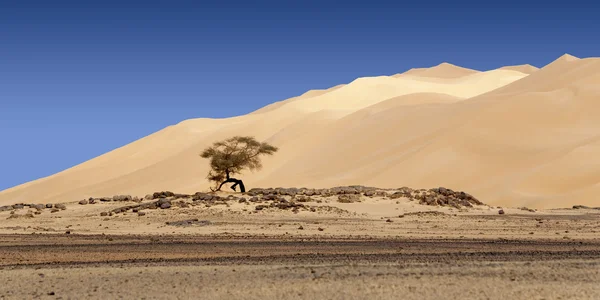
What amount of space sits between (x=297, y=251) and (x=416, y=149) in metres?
47.8

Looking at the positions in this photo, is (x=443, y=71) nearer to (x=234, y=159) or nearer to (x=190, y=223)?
(x=234, y=159)

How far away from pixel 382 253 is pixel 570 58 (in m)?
81.9

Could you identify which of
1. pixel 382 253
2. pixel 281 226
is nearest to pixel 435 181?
pixel 281 226

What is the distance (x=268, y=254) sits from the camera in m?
19.5

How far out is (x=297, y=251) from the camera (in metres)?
20.2

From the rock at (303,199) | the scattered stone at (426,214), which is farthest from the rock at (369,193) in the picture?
the scattered stone at (426,214)

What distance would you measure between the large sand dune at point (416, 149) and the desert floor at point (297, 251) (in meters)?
16.3

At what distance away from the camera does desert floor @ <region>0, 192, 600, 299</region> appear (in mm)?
13469

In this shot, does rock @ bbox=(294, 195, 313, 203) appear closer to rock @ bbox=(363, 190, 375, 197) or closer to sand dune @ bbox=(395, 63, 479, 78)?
rock @ bbox=(363, 190, 375, 197)

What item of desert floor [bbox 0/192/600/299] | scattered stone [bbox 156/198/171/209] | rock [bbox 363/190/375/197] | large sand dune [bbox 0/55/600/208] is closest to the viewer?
desert floor [bbox 0/192/600/299]

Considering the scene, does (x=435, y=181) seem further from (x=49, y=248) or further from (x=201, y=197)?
(x=49, y=248)

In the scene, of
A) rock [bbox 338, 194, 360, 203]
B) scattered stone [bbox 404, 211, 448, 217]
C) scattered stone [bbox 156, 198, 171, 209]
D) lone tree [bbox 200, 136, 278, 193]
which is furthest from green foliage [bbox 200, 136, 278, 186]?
scattered stone [bbox 404, 211, 448, 217]

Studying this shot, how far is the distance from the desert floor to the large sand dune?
16.3m

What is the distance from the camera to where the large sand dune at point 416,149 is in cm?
5331
